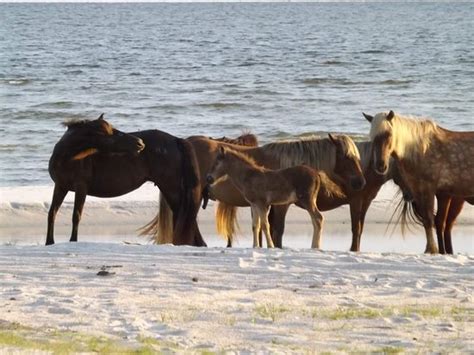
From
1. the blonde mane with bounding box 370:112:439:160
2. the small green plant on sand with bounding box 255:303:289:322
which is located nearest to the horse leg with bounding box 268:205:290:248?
the blonde mane with bounding box 370:112:439:160

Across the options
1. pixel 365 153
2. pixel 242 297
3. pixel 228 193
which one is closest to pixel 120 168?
pixel 228 193

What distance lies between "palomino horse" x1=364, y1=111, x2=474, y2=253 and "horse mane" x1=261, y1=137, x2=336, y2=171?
60cm

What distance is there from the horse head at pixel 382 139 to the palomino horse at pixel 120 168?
2057 millimetres

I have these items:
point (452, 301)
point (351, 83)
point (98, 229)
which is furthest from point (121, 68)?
point (452, 301)

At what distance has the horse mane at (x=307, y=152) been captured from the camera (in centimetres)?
1163

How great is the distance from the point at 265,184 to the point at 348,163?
112cm

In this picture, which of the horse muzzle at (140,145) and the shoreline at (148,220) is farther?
the shoreline at (148,220)

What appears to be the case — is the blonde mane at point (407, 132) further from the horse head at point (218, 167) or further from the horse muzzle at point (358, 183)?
the horse head at point (218, 167)

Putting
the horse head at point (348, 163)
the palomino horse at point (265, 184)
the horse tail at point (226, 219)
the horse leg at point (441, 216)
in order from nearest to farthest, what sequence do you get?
1. the palomino horse at point (265, 184)
2. the horse head at point (348, 163)
3. the horse leg at point (441, 216)
4. the horse tail at point (226, 219)

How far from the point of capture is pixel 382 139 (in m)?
10.9

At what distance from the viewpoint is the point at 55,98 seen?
1353 inches

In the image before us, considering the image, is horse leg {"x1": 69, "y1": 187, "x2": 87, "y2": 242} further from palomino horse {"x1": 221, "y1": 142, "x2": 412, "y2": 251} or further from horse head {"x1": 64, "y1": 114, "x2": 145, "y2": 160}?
palomino horse {"x1": 221, "y1": 142, "x2": 412, "y2": 251}

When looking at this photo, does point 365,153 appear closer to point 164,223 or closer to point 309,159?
point 309,159

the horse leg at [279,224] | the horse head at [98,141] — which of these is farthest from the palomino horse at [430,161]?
the horse head at [98,141]
